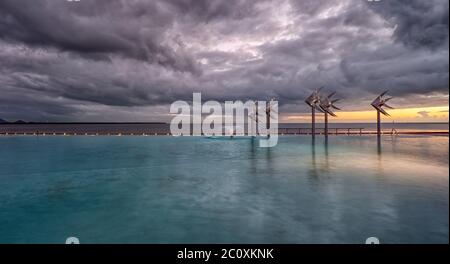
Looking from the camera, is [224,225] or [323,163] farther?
[323,163]

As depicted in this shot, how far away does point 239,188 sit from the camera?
2047 cm

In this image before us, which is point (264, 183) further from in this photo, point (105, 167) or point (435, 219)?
point (105, 167)

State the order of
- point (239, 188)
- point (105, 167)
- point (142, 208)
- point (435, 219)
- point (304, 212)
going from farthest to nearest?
point (105, 167)
point (239, 188)
point (142, 208)
point (304, 212)
point (435, 219)

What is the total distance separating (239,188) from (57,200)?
13.4 metres

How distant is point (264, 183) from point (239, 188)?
8.86 ft

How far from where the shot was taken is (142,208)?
15898mm

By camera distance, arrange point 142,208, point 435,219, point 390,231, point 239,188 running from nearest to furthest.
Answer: point 390,231
point 435,219
point 142,208
point 239,188

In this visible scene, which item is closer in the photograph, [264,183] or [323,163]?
[264,183]

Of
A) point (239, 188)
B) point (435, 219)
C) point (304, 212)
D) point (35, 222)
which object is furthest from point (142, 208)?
point (435, 219)

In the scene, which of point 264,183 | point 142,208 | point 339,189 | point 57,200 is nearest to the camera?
point 142,208
